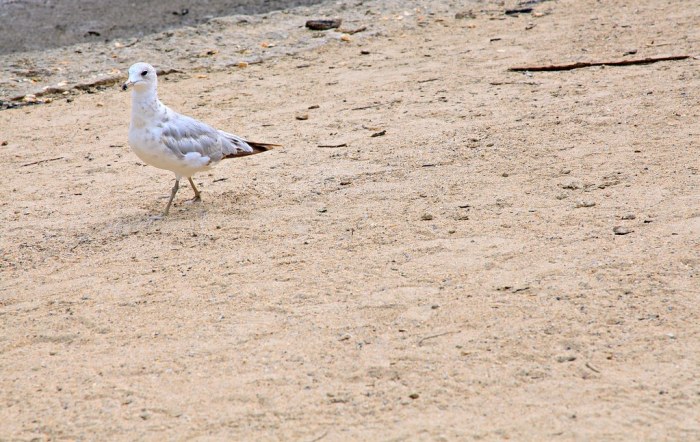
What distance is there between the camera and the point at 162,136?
18.1ft

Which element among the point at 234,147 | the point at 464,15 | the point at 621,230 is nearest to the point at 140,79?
the point at 234,147

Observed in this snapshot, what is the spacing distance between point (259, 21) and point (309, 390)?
21.9ft

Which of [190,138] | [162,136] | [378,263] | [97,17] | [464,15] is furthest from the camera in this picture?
[97,17]

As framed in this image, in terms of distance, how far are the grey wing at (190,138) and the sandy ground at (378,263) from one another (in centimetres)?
30

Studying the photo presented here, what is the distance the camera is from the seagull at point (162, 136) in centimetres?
549

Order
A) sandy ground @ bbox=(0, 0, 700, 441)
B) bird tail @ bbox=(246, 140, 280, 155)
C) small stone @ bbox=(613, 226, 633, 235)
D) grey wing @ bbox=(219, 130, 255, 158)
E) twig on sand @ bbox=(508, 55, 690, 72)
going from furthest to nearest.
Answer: twig on sand @ bbox=(508, 55, 690, 72) < bird tail @ bbox=(246, 140, 280, 155) < grey wing @ bbox=(219, 130, 255, 158) < small stone @ bbox=(613, 226, 633, 235) < sandy ground @ bbox=(0, 0, 700, 441)

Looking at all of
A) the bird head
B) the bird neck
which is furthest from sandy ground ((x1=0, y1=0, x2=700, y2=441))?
the bird head

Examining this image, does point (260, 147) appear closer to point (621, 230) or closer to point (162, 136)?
point (162, 136)

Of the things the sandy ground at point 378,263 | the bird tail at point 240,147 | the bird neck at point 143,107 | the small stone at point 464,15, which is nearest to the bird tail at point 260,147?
the bird tail at point 240,147

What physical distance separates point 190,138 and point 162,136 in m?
0.19

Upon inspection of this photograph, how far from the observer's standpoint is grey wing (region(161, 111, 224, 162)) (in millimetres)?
5559

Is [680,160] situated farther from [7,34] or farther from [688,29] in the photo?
[7,34]

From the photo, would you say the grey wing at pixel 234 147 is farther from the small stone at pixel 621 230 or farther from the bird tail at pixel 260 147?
the small stone at pixel 621 230

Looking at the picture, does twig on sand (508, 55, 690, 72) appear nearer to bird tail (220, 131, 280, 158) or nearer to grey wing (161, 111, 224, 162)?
bird tail (220, 131, 280, 158)
